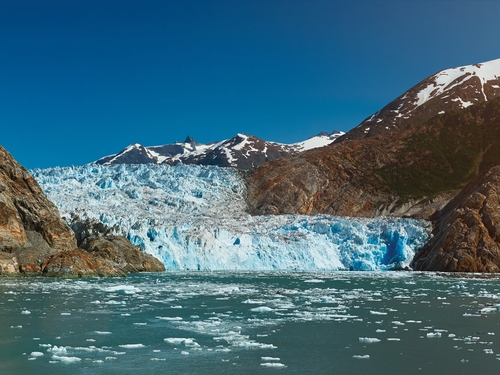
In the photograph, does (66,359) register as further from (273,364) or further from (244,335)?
(244,335)

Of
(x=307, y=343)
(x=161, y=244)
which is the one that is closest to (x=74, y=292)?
(x=307, y=343)

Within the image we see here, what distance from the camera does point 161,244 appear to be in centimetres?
4166

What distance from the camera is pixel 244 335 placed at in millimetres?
9867

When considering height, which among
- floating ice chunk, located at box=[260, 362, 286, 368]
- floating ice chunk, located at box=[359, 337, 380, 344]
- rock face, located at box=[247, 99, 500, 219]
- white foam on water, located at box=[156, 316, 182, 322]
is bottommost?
white foam on water, located at box=[156, 316, 182, 322]

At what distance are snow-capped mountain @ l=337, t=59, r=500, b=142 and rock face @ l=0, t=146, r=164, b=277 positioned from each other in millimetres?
94531

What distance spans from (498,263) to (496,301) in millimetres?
26219

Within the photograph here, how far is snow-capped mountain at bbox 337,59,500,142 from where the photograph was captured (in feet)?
384

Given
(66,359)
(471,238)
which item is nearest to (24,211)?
(66,359)

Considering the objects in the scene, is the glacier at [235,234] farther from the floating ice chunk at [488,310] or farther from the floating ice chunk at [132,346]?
the floating ice chunk at [132,346]

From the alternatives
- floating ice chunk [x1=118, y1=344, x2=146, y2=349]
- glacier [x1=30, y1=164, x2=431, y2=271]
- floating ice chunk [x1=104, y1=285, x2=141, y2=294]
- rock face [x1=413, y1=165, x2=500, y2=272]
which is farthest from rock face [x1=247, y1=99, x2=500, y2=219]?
floating ice chunk [x1=118, y1=344, x2=146, y2=349]

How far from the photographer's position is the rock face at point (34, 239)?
27.0m

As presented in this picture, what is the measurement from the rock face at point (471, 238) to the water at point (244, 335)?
81.1 ft

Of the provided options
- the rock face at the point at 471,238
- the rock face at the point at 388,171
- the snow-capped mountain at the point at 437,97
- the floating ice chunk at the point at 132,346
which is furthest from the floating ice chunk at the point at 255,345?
the snow-capped mountain at the point at 437,97

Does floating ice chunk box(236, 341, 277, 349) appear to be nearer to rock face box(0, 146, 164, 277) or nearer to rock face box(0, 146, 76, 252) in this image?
rock face box(0, 146, 164, 277)
